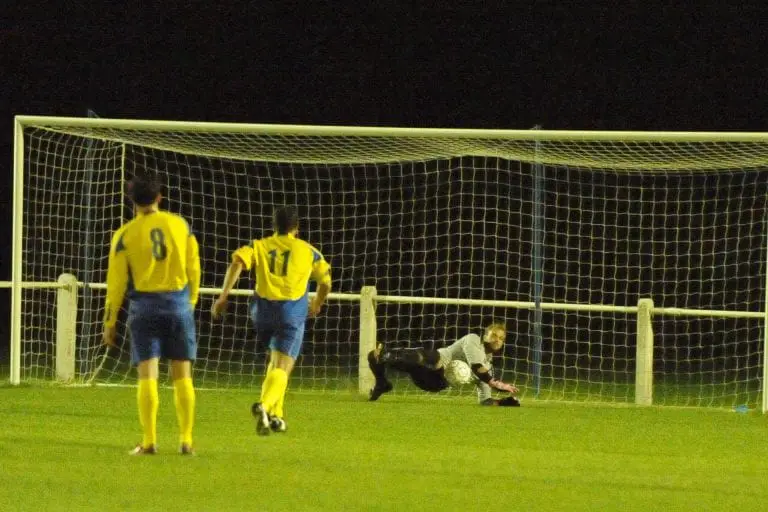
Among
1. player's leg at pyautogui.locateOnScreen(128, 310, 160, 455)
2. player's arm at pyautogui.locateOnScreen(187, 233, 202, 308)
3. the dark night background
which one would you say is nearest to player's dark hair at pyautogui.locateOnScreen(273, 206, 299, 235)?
player's arm at pyautogui.locateOnScreen(187, 233, 202, 308)

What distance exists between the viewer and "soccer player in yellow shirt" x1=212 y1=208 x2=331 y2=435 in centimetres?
1118

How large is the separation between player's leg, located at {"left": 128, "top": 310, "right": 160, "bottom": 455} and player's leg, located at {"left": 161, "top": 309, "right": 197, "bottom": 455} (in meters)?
0.08

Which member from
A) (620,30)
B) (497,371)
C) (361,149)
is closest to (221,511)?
(361,149)

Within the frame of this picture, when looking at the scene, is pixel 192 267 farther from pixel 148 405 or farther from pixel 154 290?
pixel 148 405

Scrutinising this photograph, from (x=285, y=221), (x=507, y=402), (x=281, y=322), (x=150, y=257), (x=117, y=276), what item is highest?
(x=285, y=221)

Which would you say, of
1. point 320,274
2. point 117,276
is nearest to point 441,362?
point 320,274

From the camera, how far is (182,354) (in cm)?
969

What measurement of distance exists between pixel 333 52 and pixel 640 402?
13.6m

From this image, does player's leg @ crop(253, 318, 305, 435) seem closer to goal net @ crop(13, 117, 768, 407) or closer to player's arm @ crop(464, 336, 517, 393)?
player's arm @ crop(464, 336, 517, 393)

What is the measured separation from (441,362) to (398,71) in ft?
43.1

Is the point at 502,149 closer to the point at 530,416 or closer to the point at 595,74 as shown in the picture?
the point at 530,416

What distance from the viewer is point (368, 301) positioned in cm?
1549

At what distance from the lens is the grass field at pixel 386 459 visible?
8.20 metres

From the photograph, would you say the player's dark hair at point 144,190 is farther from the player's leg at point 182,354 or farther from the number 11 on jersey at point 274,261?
the number 11 on jersey at point 274,261
